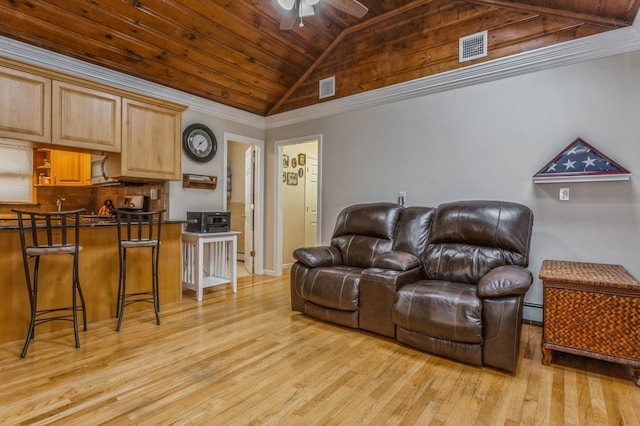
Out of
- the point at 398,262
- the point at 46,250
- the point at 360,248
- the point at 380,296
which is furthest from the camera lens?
the point at 360,248

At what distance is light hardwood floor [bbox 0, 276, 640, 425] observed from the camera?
172cm

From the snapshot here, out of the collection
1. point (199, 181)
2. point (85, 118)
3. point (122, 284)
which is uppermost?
point (85, 118)

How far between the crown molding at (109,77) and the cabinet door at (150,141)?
385 millimetres

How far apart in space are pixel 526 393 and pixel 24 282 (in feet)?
12.1

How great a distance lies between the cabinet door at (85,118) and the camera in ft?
9.92

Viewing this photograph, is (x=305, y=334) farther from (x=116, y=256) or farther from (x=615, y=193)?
(x=615, y=193)

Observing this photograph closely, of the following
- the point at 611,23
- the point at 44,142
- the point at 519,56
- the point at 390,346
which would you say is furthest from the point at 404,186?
the point at 44,142

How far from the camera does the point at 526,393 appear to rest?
194 cm

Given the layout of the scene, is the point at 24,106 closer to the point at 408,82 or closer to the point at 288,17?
the point at 288,17

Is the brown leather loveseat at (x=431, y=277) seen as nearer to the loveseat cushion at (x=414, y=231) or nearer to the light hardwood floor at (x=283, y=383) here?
the loveseat cushion at (x=414, y=231)

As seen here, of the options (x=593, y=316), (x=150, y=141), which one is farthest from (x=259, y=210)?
(x=593, y=316)

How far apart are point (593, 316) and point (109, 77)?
4766 millimetres

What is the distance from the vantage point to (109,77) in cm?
361

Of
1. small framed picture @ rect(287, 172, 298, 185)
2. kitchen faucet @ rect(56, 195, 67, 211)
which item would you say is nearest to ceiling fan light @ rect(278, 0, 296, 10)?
small framed picture @ rect(287, 172, 298, 185)
